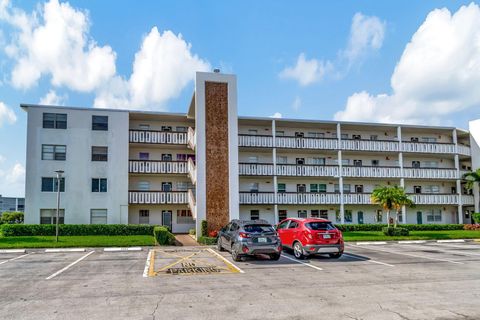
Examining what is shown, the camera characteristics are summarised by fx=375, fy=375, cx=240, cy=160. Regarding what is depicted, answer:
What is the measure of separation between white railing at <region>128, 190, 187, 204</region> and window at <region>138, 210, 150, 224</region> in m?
2.15

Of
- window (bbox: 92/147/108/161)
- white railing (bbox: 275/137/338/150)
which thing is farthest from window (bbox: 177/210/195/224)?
white railing (bbox: 275/137/338/150)

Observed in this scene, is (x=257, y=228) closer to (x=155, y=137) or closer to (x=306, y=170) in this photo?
(x=155, y=137)

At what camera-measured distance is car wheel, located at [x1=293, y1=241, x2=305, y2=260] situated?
15.0m

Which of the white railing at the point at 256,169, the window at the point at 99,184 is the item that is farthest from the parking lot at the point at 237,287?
the white railing at the point at 256,169

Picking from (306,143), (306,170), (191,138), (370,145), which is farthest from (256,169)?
(370,145)

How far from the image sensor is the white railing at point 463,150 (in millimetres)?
35312

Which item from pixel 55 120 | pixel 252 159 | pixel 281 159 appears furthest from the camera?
pixel 281 159

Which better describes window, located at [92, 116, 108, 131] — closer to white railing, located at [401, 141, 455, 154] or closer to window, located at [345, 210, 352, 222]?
window, located at [345, 210, 352, 222]

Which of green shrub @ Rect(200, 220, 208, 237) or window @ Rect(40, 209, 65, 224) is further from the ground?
window @ Rect(40, 209, 65, 224)

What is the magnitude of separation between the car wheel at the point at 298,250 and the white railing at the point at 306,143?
16.5 m

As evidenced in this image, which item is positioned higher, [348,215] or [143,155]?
[143,155]

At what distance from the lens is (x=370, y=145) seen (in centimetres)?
3344

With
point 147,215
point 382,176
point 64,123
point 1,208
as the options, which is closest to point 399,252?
point 382,176

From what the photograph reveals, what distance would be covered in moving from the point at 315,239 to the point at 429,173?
80.0ft
